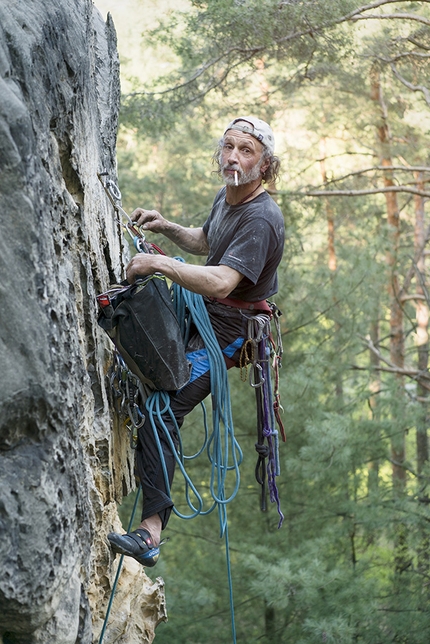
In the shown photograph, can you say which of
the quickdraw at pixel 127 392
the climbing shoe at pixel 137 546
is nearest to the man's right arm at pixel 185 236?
the quickdraw at pixel 127 392

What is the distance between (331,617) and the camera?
650 centimetres

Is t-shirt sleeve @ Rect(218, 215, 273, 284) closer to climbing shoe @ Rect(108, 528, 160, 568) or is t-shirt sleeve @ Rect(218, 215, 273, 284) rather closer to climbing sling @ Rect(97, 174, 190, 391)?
climbing sling @ Rect(97, 174, 190, 391)

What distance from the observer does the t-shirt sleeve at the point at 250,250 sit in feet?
9.42

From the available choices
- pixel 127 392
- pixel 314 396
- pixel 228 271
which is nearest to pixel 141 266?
pixel 228 271

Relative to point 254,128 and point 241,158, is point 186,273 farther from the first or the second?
point 254,128

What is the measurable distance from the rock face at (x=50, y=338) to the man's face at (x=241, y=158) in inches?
21.0

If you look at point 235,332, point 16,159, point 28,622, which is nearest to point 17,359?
point 16,159

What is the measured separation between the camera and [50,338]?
2.17 m

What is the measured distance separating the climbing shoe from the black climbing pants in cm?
12

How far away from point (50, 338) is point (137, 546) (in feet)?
3.24

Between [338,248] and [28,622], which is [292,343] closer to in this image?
[338,248]

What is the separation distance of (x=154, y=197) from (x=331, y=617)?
6299 mm

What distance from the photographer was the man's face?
3068 mm

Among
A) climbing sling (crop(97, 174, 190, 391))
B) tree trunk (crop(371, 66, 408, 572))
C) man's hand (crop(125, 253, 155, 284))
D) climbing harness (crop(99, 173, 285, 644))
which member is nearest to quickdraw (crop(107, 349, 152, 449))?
climbing harness (crop(99, 173, 285, 644))
